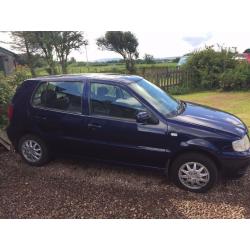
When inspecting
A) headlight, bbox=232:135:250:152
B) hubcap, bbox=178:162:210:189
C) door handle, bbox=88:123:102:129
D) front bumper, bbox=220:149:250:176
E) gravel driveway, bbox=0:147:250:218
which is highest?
door handle, bbox=88:123:102:129

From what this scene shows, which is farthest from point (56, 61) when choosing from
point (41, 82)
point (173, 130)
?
point (173, 130)

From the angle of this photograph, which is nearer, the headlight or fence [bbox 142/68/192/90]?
the headlight

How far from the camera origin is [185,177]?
4.26 m

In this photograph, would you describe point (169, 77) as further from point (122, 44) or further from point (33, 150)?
point (122, 44)

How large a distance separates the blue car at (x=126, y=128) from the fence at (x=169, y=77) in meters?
10.3

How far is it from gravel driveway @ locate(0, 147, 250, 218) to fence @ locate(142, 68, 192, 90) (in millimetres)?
10777

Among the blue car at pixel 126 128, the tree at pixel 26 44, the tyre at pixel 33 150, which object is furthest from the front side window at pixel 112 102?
the tree at pixel 26 44

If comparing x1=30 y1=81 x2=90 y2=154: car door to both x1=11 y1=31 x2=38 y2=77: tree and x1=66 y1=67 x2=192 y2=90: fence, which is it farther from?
x1=11 y1=31 x2=38 y2=77: tree

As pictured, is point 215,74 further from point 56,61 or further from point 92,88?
point 56,61

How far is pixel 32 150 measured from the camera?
205 inches

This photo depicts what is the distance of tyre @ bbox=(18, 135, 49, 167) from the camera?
514 cm

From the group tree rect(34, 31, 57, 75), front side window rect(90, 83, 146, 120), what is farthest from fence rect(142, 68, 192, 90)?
front side window rect(90, 83, 146, 120)

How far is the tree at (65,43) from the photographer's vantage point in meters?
23.5

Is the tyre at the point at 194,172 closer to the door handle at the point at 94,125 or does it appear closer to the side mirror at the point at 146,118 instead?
the side mirror at the point at 146,118
